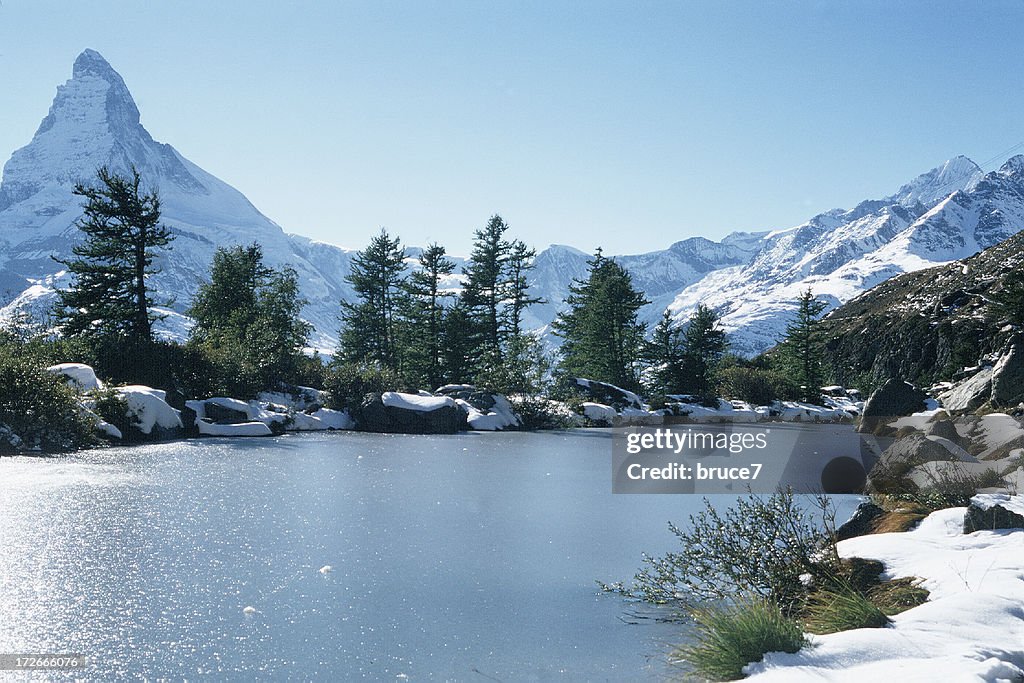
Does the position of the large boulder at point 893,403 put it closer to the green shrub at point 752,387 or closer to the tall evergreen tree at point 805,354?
the green shrub at point 752,387

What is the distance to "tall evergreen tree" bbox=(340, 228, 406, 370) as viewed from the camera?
5569 cm

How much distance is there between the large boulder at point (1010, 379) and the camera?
21844 mm

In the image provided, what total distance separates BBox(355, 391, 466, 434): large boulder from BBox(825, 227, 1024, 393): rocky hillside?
3629 centimetres

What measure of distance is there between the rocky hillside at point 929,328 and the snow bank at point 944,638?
48267mm

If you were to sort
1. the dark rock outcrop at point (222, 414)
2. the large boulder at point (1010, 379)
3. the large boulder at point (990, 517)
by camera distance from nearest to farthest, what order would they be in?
the large boulder at point (990, 517) → the large boulder at point (1010, 379) → the dark rock outcrop at point (222, 414)

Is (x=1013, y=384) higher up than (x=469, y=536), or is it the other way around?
(x=1013, y=384)

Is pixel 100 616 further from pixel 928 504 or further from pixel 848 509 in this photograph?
pixel 848 509

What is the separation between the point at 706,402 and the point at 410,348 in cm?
2112

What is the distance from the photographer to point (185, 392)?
32.0 metres

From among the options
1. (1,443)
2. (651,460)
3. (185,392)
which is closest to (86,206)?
(185,392)

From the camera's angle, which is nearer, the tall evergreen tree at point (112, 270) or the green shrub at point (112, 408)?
the green shrub at point (112, 408)

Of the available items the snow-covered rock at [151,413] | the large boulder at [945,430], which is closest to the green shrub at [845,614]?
the large boulder at [945,430]

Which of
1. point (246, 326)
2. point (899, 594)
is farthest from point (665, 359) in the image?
point (899, 594)

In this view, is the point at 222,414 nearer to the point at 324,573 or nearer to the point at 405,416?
the point at 405,416
